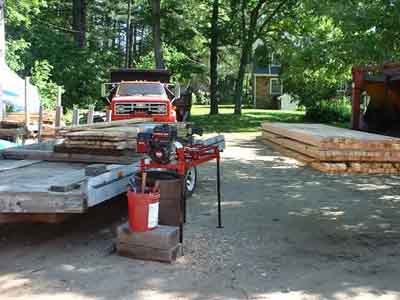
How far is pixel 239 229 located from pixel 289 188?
292cm

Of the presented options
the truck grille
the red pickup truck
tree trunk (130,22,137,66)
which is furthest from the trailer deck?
tree trunk (130,22,137,66)

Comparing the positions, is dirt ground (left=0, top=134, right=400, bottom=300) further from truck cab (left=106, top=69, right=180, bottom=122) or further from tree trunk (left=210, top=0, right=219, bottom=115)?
tree trunk (left=210, top=0, right=219, bottom=115)

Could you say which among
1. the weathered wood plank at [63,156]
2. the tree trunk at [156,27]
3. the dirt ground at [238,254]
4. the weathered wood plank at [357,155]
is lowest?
the dirt ground at [238,254]

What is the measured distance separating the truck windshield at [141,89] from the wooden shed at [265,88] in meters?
33.0

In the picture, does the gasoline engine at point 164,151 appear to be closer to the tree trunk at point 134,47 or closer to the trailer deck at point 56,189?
the trailer deck at point 56,189

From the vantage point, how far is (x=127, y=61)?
3897cm

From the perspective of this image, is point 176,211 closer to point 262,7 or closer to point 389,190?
point 389,190

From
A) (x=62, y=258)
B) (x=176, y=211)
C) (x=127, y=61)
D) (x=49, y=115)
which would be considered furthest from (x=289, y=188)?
(x=127, y=61)

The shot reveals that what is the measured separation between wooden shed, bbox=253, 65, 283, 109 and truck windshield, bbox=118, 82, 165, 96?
3297 centimetres

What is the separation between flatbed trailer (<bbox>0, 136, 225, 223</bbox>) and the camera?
4.82 m

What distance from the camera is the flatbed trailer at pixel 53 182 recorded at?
4.82 meters

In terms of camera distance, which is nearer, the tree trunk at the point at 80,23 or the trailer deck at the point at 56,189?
the trailer deck at the point at 56,189

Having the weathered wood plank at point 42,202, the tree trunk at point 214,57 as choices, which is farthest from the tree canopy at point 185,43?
the weathered wood plank at point 42,202

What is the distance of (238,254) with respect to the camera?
5391mm
